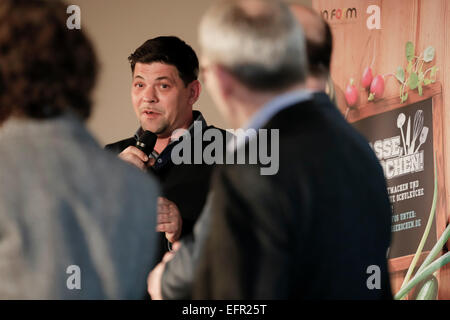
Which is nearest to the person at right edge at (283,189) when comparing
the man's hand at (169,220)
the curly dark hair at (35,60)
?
the curly dark hair at (35,60)

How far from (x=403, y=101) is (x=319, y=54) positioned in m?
1.93

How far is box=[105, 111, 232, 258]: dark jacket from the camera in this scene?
235 cm

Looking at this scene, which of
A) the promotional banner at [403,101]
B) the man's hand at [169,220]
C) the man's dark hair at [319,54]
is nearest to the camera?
the man's dark hair at [319,54]

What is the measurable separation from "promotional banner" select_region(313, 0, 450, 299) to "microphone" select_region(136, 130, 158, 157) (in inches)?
51.4

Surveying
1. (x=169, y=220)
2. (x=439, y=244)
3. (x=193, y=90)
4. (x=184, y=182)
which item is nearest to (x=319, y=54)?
(x=169, y=220)

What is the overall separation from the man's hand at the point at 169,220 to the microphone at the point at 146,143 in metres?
0.20

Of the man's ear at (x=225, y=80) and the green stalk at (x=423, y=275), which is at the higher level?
the man's ear at (x=225, y=80)

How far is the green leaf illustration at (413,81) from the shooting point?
331cm

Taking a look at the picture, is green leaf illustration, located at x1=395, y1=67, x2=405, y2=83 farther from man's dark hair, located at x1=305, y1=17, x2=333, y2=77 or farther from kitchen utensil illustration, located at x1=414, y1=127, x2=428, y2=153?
man's dark hair, located at x1=305, y1=17, x2=333, y2=77

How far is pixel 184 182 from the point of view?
241 centimetres

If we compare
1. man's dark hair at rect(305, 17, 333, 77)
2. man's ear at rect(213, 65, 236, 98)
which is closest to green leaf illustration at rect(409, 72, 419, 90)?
man's dark hair at rect(305, 17, 333, 77)

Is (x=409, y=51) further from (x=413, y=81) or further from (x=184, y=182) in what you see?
(x=184, y=182)

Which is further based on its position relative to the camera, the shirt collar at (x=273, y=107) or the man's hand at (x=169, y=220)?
the man's hand at (x=169, y=220)

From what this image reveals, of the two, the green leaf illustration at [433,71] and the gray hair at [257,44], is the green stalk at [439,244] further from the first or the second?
the gray hair at [257,44]
